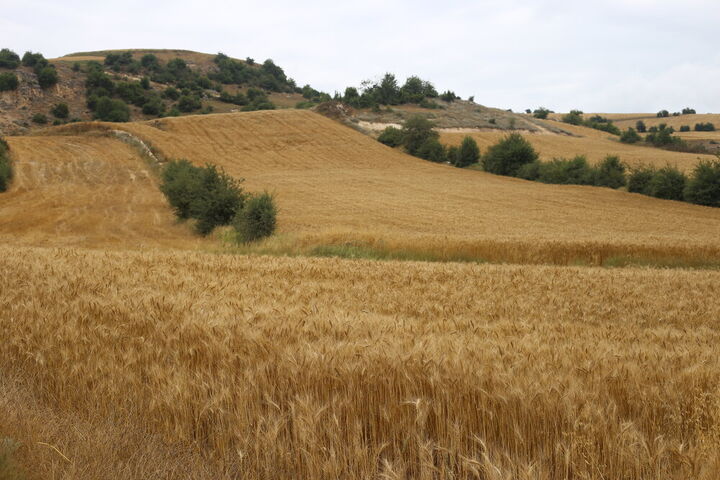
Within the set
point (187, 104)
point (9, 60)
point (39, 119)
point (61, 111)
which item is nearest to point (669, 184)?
point (39, 119)

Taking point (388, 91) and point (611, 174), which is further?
point (388, 91)

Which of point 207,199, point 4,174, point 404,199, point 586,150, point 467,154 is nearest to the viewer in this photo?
point 207,199

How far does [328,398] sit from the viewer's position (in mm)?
3133

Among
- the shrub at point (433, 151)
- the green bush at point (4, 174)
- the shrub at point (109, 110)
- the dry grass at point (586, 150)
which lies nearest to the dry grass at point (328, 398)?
the green bush at point (4, 174)

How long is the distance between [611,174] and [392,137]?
97.2 ft

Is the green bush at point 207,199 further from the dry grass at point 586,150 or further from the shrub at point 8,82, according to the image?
the shrub at point 8,82

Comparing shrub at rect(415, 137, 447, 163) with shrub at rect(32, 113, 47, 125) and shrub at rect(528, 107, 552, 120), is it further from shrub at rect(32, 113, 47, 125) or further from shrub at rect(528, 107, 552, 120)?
shrub at rect(528, 107, 552, 120)

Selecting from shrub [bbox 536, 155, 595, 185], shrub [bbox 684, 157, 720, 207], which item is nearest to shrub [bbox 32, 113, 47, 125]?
shrub [bbox 536, 155, 595, 185]

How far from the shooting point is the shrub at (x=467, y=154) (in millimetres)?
58688

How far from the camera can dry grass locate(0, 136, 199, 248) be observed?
22.1m

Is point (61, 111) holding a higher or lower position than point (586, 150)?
higher

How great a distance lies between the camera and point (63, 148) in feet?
156

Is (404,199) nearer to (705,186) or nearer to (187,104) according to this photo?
(705,186)

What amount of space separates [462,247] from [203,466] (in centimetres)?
1652
